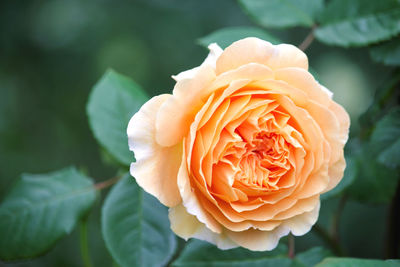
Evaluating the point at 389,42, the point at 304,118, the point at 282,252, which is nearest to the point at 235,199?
the point at 304,118

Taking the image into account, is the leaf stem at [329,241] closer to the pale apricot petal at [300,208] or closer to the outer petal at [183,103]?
the pale apricot petal at [300,208]

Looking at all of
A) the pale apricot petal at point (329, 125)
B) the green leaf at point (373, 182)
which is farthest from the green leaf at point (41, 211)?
the green leaf at point (373, 182)

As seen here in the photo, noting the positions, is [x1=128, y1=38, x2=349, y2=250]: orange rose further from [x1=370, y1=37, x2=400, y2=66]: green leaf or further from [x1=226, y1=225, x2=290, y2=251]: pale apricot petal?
[x1=370, y1=37, x2=400, y2=66]: green leaf

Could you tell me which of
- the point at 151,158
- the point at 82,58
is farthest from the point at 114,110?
the point at 82,58

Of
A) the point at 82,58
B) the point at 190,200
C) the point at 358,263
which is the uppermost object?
the point at 190,200

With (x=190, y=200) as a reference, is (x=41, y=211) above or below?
below

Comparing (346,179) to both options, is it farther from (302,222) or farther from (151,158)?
(151,158)
